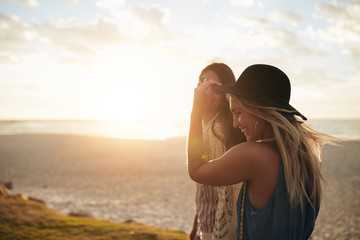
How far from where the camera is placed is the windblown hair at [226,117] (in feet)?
7.68

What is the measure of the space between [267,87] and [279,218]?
77 centimetres

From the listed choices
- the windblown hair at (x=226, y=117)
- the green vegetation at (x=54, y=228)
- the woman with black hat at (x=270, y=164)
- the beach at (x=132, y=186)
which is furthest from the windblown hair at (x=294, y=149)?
the beach at (x=132, y=186)

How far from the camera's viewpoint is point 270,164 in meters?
1.50

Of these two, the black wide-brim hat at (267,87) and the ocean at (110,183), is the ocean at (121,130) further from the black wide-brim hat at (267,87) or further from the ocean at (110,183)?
the ocean at (110,183)

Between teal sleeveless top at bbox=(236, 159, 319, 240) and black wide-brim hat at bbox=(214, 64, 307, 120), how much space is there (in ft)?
1.20

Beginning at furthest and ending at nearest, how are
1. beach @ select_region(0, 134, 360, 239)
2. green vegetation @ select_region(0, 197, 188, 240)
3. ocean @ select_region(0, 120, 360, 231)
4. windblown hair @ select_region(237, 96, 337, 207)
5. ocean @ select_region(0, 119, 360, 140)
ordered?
ocean @ select_region(0, 119, 360, 140), ocean @ select_region(0, 120, 360, 231), beach @ select_region(0, 134, 360, 239), green vegetation @ select_region(0, 197, 188, 240), windblown hair @ select_region(237, 96, 337, 207)

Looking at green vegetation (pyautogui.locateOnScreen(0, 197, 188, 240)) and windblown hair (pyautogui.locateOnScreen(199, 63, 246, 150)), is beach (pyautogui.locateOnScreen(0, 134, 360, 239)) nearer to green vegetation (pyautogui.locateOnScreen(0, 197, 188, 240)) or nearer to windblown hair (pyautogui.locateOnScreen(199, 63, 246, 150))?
green vegetation (pyautogui.locateOnScreen(0, 197, 188, 240))

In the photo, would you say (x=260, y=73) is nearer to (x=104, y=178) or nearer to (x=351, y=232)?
(x=351, y=232)

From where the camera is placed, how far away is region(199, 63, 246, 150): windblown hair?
2340mm

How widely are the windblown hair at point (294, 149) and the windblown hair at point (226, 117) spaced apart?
72cm

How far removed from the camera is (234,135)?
7.70ft

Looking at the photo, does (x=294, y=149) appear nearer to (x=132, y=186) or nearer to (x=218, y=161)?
(x=218, y=161)

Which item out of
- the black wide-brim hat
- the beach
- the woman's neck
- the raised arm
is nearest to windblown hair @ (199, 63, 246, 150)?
the woman's neck

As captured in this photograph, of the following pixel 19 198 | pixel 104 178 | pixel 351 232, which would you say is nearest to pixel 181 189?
pixel 104 178
